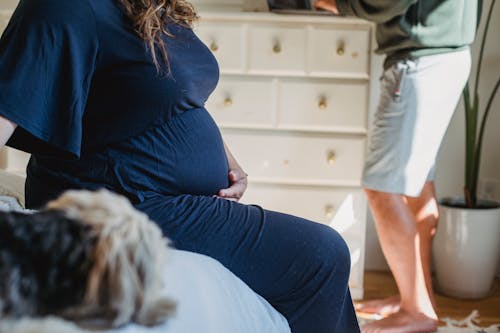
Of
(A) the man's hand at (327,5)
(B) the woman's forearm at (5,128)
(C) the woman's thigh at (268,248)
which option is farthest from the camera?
(A) the man's hand at (327,5)

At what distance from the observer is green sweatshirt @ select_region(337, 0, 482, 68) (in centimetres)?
181

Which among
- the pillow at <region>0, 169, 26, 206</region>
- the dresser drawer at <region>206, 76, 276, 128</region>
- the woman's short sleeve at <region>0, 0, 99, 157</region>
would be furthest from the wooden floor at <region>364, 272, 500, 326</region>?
the woman's short sleeve at <region>0, 0, 99, 157</region>

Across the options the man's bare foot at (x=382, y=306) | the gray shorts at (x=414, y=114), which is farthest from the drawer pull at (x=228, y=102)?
the man's bare foot at (x=382, y=306)

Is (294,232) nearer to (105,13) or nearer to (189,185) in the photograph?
(189,185)

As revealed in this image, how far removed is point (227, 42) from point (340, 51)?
1.24 ft

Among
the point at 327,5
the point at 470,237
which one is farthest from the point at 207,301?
the point at 470,237

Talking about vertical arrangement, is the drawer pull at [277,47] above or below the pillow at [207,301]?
above

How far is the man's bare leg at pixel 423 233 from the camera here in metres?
2.18

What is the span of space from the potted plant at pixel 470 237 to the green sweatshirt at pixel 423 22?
1.68 feet

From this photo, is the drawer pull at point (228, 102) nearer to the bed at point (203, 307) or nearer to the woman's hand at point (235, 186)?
the woman's hand at point (235, 186)

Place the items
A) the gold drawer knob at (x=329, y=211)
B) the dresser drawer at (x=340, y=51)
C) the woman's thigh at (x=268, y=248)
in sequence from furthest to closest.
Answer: the gold drawer knob at (x=329, y=211) → the dresser drawer at (x=340, y=51) → the woman's thigh at (x=268, y=248)

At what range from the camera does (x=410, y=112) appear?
1.91m

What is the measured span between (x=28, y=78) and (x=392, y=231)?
1357mm

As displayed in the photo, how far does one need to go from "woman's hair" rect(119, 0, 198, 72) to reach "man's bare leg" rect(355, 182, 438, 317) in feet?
4.13
